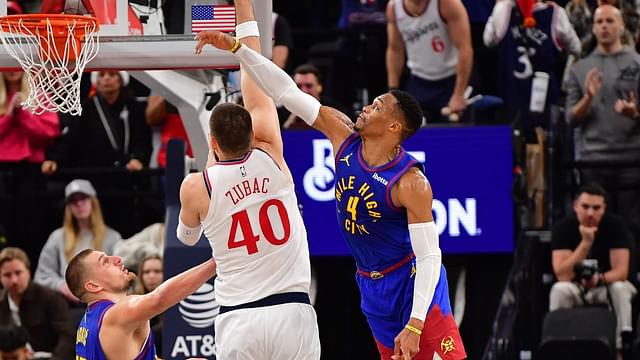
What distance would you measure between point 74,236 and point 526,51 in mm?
4107

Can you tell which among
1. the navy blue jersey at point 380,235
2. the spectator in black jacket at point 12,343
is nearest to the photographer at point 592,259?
the navy blue jersey at point 380,235

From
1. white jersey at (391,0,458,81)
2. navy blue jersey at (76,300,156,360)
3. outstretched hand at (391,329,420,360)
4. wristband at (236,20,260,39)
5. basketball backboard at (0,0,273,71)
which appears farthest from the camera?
white jersey at (391,0,458,81)

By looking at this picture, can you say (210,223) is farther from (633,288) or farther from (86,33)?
(633,288)

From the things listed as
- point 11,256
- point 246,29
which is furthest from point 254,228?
point 11,256

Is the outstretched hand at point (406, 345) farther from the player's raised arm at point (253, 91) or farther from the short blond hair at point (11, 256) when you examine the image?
the short blond hair at point (11, 256)

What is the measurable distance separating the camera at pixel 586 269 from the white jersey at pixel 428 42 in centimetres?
215

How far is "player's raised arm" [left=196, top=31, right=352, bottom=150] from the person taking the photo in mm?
7754

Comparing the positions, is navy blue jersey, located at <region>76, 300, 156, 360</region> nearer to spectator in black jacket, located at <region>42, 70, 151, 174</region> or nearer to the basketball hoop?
the basketball hoop

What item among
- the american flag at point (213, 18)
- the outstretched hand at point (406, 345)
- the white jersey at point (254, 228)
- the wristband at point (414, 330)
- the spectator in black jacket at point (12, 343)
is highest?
the american flag at point (213, 18)

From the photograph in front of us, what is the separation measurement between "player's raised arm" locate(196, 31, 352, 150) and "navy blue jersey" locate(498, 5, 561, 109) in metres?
4.50

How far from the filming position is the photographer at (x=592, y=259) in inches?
439

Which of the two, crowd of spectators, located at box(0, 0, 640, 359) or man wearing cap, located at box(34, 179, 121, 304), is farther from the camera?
man wearing cap, located at box(34, 179, 121, 304)

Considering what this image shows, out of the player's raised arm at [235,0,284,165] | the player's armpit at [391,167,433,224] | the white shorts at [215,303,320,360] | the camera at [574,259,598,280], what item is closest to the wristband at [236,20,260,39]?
the player's raised arm at [235,0,284,165]

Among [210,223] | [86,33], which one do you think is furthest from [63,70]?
[210,223]
